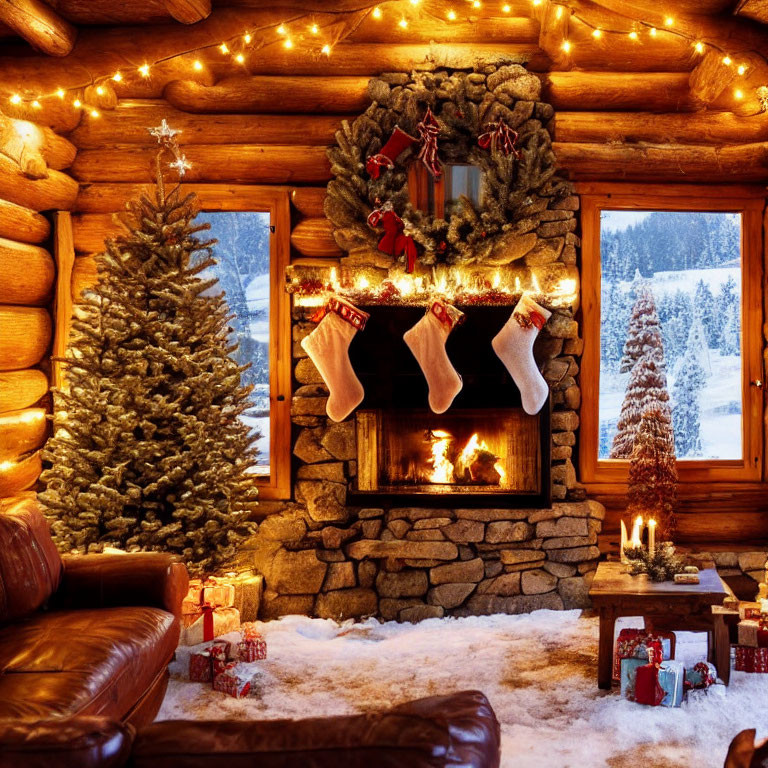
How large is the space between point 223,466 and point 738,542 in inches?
131

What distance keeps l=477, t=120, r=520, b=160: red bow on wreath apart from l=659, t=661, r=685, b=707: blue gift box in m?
3.05

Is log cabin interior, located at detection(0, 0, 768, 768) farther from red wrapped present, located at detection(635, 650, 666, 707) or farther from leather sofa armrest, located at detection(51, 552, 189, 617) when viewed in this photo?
red wrapped present, located at detection(635, 650, 666, 707)

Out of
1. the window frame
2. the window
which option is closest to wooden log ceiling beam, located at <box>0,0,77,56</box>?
the window

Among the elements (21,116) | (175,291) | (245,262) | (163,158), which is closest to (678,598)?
(175,291)

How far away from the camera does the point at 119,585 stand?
11.8 feet

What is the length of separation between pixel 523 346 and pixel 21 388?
292cm

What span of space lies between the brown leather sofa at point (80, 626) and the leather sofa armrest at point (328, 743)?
1.24 m

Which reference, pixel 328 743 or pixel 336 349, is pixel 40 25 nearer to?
pixel 336 349

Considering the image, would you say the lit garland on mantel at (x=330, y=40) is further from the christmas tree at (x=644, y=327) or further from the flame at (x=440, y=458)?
the flame at (x=440, y=458)

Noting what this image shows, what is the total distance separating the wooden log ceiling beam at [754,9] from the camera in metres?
4.44

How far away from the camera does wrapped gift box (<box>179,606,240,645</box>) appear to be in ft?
14.1

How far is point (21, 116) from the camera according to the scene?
4789mm

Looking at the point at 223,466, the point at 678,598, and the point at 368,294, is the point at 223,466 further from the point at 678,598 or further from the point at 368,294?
the point at 678,598

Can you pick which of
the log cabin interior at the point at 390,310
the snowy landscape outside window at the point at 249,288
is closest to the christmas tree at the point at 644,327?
the log cabin interior at the point at 390,310
